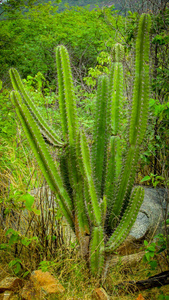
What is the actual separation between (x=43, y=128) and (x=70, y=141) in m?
0.26

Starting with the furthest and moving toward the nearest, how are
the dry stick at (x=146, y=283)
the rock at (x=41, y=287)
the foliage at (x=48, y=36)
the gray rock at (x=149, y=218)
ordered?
1. the foliage at (x=48, y=36)
2. the gray rock at (x=149, y=218)
3. the dry stick at (x=146, y=283)
4. the rock at (x=41, y=287)

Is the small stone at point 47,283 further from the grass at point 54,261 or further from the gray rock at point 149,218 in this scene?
the gray rock at point 149,218

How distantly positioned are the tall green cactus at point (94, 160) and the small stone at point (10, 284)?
56 cm

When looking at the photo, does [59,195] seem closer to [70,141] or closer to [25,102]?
[70,141]

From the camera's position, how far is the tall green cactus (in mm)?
2154

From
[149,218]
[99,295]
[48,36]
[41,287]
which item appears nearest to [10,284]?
[41,287]

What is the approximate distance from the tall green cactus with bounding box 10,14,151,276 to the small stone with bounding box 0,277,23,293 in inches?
21.9

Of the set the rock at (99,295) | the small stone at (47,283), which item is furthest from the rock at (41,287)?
the rock at (99,295)

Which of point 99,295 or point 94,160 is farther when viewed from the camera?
point 94,160

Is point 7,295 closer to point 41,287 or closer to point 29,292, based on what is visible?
point 29,292

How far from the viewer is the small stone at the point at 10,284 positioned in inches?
80.1

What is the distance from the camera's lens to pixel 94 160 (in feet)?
7.93

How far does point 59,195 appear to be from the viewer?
2307 millimetres

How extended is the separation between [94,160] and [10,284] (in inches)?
46.0
